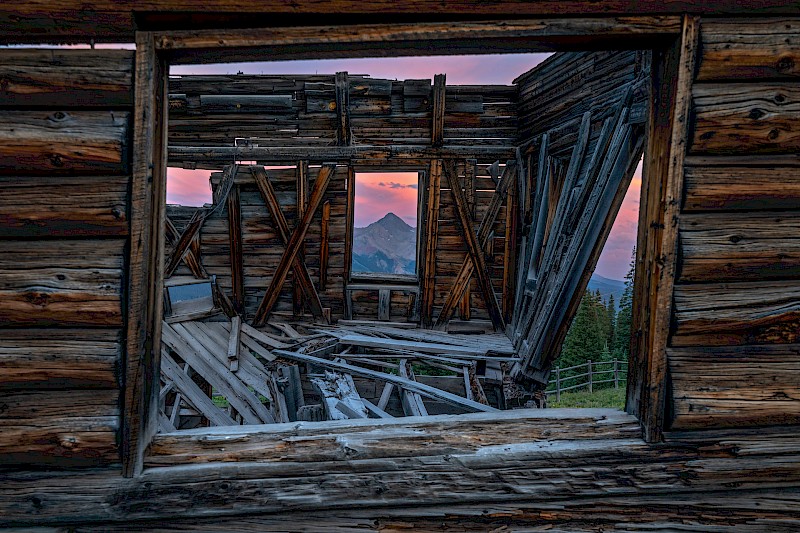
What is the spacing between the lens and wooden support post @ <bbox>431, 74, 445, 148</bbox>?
23.3ft

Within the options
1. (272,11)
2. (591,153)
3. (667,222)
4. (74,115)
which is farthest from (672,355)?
(591,153)

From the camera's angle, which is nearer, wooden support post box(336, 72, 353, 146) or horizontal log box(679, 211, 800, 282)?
horizontal log box(679, 211, 800, 282)

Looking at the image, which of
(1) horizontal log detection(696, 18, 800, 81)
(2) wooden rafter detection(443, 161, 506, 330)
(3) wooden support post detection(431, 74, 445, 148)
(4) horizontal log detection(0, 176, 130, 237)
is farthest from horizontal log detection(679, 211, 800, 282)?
(3) wooden support post detection(431, 74, 445, 148)

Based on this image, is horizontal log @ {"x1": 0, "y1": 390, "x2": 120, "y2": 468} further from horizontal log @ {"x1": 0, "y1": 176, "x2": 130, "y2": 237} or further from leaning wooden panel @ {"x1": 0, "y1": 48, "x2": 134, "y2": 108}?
leaning wooden panel @ {"x1": 0, "y1": 48, "x2": 134, "y2": 108}

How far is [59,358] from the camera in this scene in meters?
1.85

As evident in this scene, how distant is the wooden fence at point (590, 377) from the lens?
16.2 metres

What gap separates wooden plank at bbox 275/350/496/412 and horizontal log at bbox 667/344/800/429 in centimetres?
222

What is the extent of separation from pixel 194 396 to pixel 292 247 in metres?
3.33

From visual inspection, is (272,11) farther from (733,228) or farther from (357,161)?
(357,161)

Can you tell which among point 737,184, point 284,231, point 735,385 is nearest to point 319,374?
point 284,231

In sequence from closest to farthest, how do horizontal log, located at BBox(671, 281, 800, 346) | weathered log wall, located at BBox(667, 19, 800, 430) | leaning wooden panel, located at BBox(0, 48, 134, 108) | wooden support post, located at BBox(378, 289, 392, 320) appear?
leaning wooden panel, located at BBox(0, 48, 134, 108), weathered log wall, located at BBox(667, 19, 800, 430), horizontal log, located at BBox(671, 281, 800, 346), wooden support post, located at BBox(378, 289, 392, 320)

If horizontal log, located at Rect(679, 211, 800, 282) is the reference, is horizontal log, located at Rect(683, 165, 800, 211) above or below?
above

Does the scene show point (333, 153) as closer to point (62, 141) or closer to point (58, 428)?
point (62, 141)

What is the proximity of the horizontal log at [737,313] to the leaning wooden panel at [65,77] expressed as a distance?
103 inches
